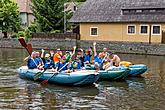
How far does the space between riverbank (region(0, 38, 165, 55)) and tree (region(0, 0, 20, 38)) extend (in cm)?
654

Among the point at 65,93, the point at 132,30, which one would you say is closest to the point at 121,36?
the point at 132,30

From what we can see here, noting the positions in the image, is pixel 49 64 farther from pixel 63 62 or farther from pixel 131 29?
pixel 131 29

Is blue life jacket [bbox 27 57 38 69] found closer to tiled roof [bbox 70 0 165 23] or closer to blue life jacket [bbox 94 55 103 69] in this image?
blue life jacket [bbox 94 55 103 69]

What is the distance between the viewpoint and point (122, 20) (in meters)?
43.2

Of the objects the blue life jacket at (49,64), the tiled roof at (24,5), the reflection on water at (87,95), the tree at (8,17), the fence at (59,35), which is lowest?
the reflection on water at (87,95)

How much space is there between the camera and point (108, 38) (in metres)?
45.8

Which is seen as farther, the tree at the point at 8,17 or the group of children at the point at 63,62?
the tree at the point at 8,17

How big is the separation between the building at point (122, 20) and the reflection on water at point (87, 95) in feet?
62.0

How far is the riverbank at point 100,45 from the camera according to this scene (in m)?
38.1

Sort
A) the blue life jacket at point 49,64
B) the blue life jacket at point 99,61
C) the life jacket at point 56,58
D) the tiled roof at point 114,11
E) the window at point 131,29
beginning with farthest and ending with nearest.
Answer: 1. the window at point 131,29
2. the tiled roof at point 114,11
3. the blue life jacket at point 99,61
4. the life jacket at point 56,58
5. the blue life jacket at point 49,64

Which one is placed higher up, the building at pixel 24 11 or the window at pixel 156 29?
the building at pixel 24 11

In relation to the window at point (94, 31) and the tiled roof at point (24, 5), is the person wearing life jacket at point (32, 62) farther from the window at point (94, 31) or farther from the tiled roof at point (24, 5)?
the tiled roof at point (24, 5)

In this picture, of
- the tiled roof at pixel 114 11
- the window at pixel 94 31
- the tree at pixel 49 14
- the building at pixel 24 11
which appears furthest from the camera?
the building at pixel 24 11

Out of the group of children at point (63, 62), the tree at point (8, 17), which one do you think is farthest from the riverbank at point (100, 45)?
the group of children at point (63, 62)
